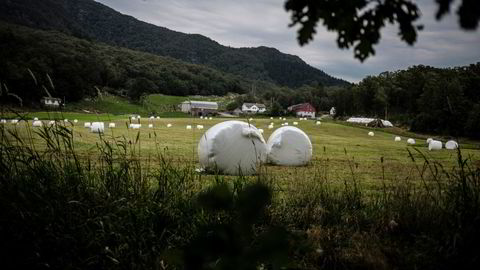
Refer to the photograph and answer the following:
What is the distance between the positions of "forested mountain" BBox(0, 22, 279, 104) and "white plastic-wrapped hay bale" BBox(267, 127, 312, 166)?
236 inches

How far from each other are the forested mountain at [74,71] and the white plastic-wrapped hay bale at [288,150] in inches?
236

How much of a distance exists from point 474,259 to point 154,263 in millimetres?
2624

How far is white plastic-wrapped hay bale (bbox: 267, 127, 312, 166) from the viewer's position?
15.6 m

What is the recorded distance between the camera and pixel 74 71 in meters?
81.3

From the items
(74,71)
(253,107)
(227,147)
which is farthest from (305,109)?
(227,147)

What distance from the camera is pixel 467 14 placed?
6.22ft

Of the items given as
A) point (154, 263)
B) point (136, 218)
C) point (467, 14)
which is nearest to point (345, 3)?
point (467, 14)

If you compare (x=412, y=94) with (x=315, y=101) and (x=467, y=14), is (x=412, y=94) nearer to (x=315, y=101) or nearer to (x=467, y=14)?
(x=315, y=101)

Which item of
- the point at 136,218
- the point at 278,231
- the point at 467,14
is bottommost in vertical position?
the point at 136,218

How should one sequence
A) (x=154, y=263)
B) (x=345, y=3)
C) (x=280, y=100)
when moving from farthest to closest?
(x=280, y=100) < (x=154, y=263) < (x=345, y=3)

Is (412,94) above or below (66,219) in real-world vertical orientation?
above

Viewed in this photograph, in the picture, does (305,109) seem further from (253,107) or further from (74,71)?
(74,71)

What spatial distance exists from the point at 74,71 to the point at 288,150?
7719cm

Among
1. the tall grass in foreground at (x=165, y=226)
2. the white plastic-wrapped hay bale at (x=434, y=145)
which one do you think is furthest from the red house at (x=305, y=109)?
the tall grass in foreground at (x=165, y=226)
